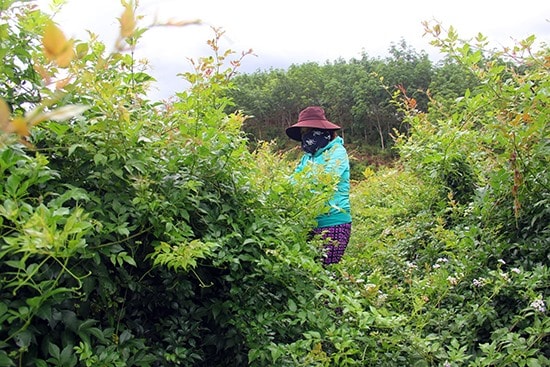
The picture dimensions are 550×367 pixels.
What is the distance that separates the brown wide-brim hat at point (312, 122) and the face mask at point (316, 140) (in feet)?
0.17

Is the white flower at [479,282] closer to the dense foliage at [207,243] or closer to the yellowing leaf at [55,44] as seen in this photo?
the dense foliage at [207,243]

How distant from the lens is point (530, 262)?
2.29m

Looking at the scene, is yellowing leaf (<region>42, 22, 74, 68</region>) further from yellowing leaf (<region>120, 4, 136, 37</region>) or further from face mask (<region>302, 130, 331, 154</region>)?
face mask (<region>302, 130, 331, 154</region>)

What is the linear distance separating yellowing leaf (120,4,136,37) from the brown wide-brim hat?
291 cm

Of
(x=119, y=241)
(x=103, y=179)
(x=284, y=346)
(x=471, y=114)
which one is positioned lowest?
(x=284, y=346)

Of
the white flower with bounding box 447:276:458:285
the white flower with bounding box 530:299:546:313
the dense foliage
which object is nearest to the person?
the dense foliage

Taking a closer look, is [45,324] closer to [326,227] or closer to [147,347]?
[147,347]

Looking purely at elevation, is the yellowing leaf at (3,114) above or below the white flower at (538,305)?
above

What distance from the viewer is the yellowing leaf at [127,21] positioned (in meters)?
0.43

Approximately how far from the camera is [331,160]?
9.19 ft

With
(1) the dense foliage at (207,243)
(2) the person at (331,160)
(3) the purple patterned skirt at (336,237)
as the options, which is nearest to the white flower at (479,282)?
(1) the dense foliage at (207,243)

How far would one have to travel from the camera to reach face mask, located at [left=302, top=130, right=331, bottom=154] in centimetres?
337

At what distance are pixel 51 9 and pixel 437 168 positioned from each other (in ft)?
8.55

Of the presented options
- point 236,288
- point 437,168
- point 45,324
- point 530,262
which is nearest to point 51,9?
point 45,324
